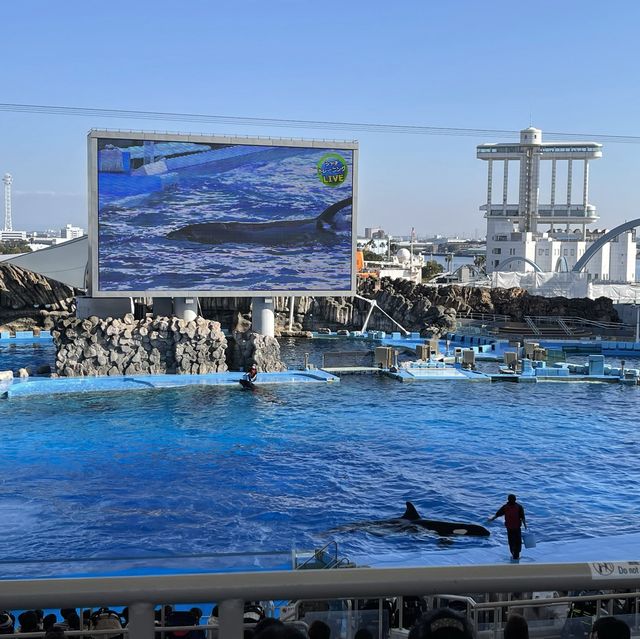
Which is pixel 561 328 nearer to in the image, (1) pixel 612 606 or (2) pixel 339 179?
(2) pixel 339 179

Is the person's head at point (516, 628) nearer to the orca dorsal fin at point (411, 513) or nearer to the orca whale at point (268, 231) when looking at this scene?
the orca dorsal fin at point (411, 513)

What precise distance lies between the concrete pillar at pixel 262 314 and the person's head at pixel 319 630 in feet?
98.7

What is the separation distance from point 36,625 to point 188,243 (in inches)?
1004

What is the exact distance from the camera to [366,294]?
50562mm

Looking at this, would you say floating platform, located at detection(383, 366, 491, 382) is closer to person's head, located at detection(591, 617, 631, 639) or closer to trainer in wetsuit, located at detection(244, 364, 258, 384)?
trainer in wetsuit, located at detection(244, 364, 258, 384)

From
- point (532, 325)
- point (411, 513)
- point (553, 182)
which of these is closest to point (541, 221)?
point (553, 182)

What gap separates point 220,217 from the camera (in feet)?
100

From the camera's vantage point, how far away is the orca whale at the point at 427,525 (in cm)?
1287

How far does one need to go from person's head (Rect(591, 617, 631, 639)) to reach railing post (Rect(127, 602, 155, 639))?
1251 millimetres

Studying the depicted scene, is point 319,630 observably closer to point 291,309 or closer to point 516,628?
point 516,628

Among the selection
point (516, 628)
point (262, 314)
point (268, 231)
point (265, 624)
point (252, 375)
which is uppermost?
point (268, 231)

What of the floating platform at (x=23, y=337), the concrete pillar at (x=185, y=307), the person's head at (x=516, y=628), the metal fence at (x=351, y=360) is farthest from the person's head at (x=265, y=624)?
the floating platform at (x=23, y=337)

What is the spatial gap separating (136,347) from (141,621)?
2844 centimetres

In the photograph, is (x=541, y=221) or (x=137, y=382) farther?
(x=541, y=221)
